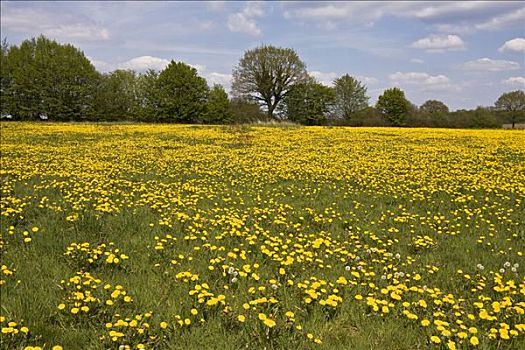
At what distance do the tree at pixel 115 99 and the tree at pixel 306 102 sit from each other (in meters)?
24.5

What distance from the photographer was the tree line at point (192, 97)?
53.4 metres

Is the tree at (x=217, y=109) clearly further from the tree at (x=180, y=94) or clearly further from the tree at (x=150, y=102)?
the tree at (x=150, y=102)

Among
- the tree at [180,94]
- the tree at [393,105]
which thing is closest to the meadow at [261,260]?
the tree at [180,94]

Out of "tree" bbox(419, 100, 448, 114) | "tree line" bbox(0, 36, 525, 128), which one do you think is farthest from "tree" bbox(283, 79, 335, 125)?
"tree" bbox(419, 100, 448, 114)

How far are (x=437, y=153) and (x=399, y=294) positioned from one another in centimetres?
1584

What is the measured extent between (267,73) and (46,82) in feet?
103

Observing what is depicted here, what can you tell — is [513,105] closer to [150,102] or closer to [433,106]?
[433,106]

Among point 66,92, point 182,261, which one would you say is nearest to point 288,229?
point 182,261

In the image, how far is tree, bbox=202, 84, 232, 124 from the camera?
58.0 meters

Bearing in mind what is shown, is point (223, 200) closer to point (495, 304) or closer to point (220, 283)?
point (220, 283)

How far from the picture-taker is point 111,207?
8.58 meters

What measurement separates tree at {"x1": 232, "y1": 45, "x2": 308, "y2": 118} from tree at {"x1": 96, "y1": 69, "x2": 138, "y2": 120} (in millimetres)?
17527

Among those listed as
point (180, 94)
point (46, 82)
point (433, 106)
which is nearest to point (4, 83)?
point (46, 82)

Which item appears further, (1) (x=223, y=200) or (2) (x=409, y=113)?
(2) (x=409, y=113)
